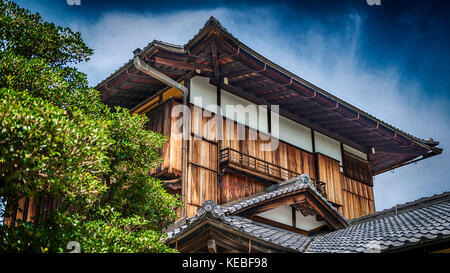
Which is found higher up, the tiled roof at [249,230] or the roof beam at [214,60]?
the roof beam at [214,60]

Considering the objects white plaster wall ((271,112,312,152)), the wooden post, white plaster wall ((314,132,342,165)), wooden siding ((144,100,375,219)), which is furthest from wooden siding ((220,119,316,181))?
the wooden post

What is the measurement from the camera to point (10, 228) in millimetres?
5496

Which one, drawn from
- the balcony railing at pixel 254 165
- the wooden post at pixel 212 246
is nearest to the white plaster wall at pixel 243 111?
the balcony railing at pixel 254 165

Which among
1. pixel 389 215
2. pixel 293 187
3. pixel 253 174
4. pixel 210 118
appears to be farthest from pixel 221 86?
pixel 389 215

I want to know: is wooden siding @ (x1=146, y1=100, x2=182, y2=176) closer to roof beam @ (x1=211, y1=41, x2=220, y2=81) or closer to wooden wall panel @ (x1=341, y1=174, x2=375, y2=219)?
roof beam @ (x1=211, y1=41, x2=220, y2=81)

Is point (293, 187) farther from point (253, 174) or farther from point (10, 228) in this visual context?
point (10, 228)

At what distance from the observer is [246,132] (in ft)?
53.5

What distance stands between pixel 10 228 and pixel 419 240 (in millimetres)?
6528

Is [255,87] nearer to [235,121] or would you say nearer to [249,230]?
[235,121]

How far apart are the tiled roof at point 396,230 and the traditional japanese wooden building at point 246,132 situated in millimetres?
181

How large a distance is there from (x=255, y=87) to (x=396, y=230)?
8.51 meters

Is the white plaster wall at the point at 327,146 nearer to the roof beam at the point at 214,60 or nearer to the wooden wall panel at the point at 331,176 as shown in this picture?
the wooden wall panel at the point at 331,176

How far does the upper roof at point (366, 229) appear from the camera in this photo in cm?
843
